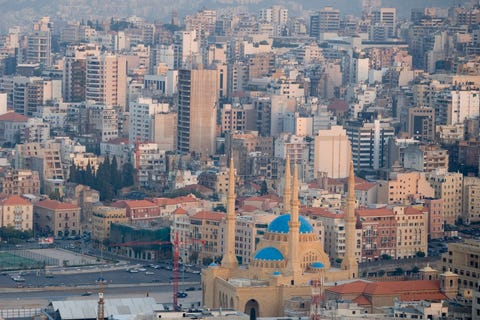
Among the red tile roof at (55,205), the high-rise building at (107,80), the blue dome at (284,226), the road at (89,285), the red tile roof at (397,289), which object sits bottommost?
the road at (89,285)

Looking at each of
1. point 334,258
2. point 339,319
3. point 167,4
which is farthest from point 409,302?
point 167,4

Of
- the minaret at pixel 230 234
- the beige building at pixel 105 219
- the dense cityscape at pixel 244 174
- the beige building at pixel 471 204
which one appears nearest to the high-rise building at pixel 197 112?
the dense cityscape at pixel 244 174

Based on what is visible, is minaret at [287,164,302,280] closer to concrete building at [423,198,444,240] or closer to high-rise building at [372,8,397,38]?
concrete building at [423,198,444,240]

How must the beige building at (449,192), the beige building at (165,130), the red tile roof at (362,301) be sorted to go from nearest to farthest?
the red tile roof at (362,301), the beige building at (449,192), the beige building at (165,130)

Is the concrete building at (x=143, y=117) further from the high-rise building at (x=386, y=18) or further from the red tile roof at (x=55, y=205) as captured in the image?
the high-rise building at (x=386, y=18)

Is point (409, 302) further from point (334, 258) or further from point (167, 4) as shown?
point (167, 4)

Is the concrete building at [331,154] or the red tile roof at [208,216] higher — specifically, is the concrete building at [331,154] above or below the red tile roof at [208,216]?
above
